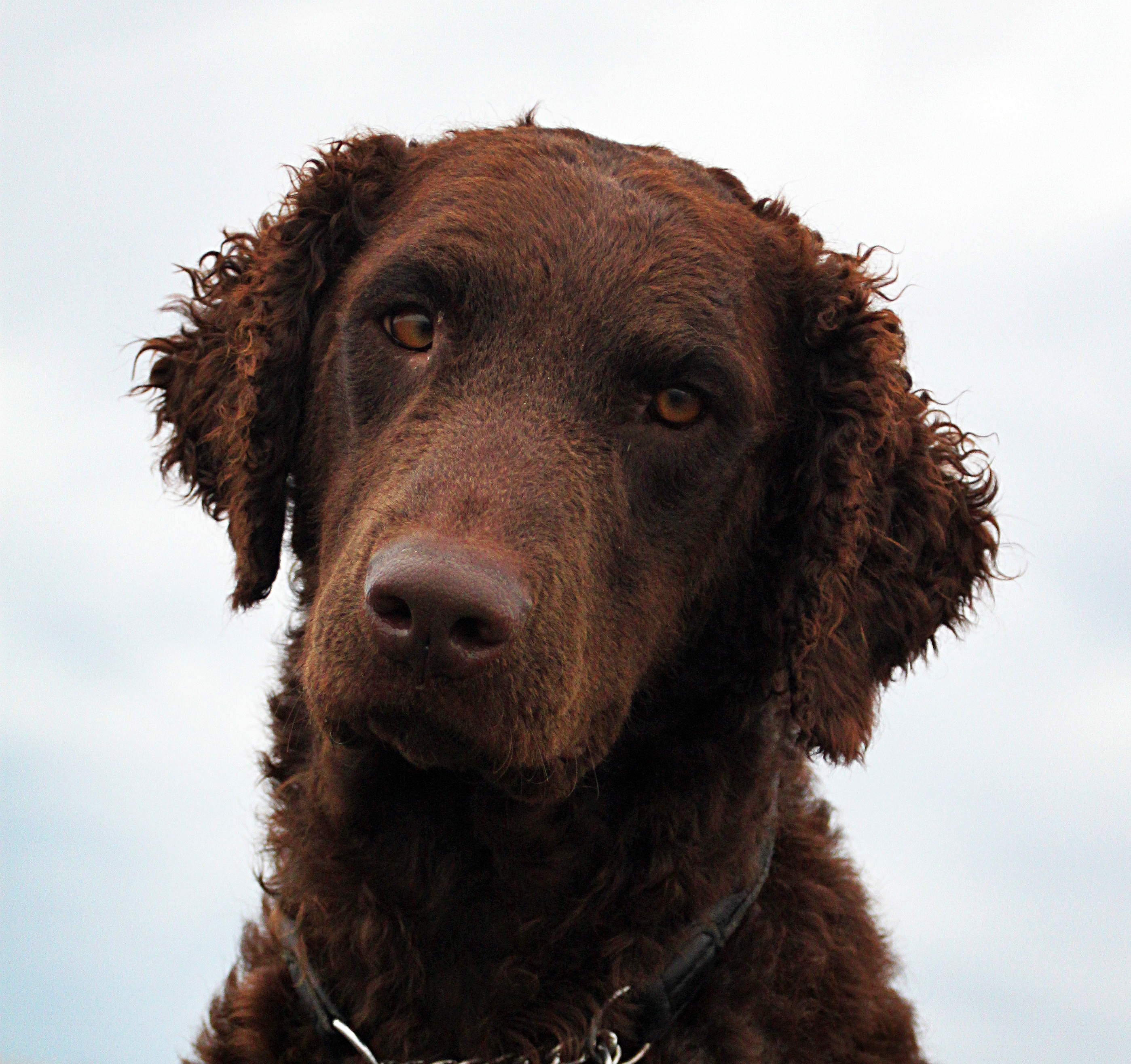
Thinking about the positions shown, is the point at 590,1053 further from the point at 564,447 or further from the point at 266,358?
the point at 266,358

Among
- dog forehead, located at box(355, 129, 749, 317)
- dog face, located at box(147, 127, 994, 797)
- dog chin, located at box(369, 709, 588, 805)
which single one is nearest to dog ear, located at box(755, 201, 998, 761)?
dog face, located at box(147, 127, 994, 797)

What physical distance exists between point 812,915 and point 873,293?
199cm

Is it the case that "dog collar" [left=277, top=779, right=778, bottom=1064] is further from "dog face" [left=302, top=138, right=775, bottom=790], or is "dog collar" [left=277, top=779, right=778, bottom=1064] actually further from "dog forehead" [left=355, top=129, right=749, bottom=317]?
"dog forehead" [left=355, top=129, right=749, bottom=317]

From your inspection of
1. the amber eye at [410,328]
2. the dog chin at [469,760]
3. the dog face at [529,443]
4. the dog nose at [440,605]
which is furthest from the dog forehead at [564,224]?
the dog chin at [469,760]

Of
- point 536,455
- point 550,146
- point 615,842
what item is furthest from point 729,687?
point 550,146

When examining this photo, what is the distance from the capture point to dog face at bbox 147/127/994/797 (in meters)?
3.38

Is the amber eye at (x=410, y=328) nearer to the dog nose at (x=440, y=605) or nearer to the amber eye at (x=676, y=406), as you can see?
the amber eye at (x=676, y=406)

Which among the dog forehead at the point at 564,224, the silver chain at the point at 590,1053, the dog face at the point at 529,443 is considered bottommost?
the silver chain at the point at 590,1053

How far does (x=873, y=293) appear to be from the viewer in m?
4.46

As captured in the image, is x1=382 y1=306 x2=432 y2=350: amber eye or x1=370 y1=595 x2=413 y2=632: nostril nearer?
x1=370 y1=595 x2=413 y2=632: nostril

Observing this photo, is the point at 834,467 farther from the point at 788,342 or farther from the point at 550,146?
the point at 550,146

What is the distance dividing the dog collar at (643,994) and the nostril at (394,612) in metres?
1.41

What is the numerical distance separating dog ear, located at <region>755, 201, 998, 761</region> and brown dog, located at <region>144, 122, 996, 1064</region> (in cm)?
1

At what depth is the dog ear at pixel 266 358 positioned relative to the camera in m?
4.20
